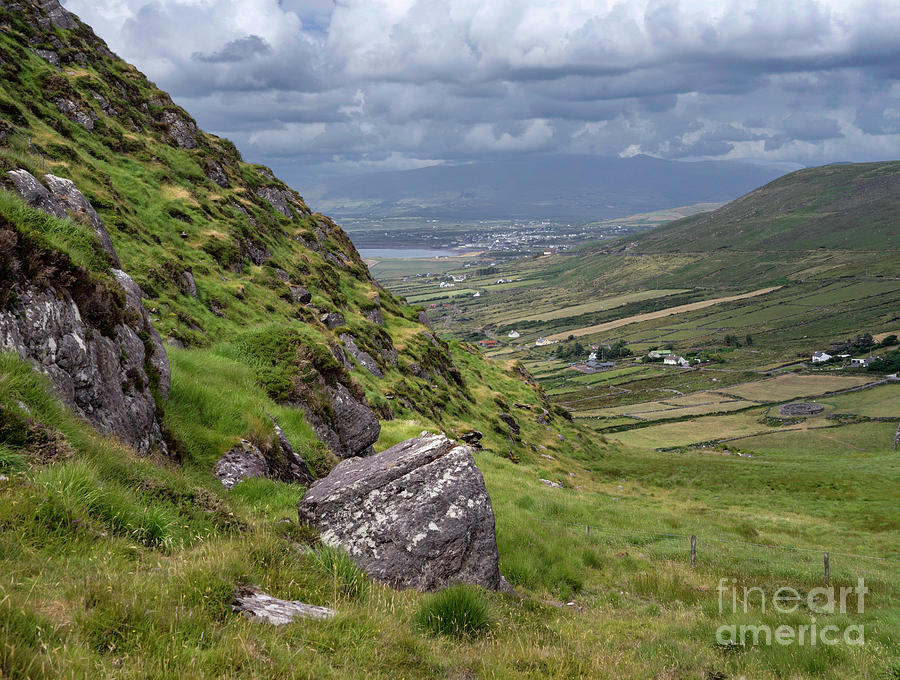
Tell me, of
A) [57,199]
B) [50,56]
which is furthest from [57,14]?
[57,199]

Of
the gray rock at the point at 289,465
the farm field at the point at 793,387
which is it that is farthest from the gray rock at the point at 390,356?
the farm field at the point at 793,387

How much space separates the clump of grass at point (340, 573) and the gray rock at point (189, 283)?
89.7 feet

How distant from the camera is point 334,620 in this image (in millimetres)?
6516

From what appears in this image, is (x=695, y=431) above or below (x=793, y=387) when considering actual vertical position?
above

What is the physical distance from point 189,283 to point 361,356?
1752 cm

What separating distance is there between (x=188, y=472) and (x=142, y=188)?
128ft

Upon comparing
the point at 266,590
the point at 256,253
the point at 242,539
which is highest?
the point at 256,253

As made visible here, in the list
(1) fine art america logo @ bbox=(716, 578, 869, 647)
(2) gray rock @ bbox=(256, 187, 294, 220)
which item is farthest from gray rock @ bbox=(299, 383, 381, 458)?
(2) gray rock @ bbox=(256, 187, 294, 220)

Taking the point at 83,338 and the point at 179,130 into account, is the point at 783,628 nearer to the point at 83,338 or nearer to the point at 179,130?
the point at 83,338

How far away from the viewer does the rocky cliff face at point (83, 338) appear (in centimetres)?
952

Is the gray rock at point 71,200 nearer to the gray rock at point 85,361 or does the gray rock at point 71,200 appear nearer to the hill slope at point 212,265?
the hill slope at point 212,265

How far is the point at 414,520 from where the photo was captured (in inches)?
424

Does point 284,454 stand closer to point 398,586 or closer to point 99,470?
point 398,586

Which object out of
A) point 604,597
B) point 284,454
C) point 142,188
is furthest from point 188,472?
point 142,188
